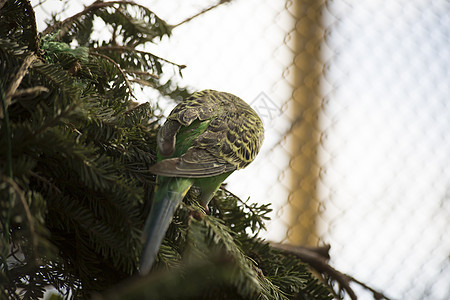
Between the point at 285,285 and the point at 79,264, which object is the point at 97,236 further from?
the point at 285,285

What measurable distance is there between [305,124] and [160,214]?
69 centimetres

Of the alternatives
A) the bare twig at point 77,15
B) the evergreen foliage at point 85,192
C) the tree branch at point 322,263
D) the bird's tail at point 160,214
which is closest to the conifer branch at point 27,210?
the evergreen foliage at point 85,192

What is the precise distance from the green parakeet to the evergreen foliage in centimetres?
2

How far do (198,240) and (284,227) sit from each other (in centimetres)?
66

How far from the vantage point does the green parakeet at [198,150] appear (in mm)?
399

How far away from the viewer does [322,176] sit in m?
1.04

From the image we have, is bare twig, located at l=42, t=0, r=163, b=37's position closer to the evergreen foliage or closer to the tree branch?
the evergreen foliage

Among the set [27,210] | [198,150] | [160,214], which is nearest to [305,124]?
[198,150]

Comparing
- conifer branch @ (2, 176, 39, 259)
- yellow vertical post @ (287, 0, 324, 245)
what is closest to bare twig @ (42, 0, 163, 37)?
conifer branch @ (2, 176, 39, 259)

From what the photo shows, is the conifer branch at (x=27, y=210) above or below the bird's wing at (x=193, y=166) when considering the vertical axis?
below

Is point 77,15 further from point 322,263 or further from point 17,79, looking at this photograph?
point 322,263

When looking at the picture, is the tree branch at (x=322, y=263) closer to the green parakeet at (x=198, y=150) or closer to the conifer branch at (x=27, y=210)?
the green parakeet at (x=198, y=150)

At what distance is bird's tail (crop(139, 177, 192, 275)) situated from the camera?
0.36m

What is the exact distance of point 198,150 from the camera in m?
0.53
